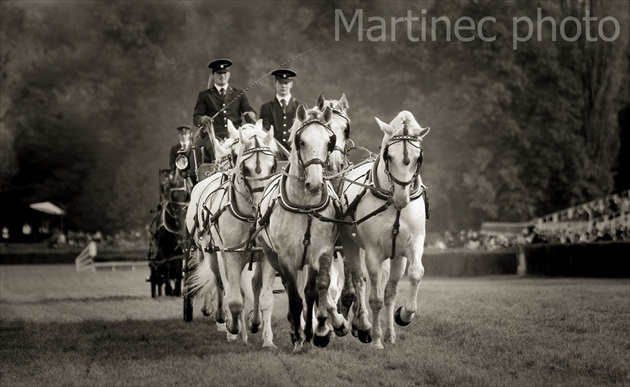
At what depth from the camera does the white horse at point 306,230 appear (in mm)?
10078

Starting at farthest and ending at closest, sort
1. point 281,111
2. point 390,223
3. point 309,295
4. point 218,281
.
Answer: point 281,111 → point 218,281 → point 390,223 → point 309,295

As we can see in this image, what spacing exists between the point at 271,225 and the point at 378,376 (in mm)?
2514

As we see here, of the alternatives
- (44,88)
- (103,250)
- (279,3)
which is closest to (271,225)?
(103,250)

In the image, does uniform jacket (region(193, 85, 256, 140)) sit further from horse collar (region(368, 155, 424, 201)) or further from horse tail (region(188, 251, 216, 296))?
horse collar (region(368, 155, 424, 201))

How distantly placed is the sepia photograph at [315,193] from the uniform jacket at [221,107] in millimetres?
51

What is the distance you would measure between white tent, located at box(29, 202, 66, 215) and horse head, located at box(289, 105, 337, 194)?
43319 mm

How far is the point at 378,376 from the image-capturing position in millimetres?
8680

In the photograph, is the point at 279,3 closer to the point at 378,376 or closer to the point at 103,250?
the point at 103,250

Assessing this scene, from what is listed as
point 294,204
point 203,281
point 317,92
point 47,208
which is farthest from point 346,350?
point 47,208

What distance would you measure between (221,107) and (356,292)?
5043 mm

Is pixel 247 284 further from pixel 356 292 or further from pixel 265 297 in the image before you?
pixel 356 292

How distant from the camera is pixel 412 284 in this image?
35.4ft

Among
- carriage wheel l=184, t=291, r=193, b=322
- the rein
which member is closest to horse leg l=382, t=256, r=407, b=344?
the rein

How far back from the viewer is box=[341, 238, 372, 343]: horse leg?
1053 centimetres
